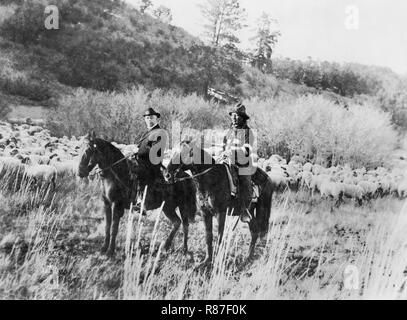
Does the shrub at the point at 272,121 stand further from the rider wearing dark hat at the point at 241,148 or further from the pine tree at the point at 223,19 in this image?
the rider wearing dark hat at the point at 241,148

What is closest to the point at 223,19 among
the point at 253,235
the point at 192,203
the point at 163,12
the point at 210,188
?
the point at 163,12

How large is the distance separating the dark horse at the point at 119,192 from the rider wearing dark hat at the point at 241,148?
739mm

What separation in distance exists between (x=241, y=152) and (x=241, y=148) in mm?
68

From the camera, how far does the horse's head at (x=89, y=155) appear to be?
531cm

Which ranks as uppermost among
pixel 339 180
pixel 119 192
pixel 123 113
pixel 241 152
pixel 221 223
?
pixel 123 113

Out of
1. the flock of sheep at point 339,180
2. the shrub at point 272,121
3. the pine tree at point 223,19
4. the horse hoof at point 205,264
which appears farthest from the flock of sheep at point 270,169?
the pine tree at point 223,19

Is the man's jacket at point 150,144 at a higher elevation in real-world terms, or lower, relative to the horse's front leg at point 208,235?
higher

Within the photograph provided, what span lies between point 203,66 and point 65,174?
3.45 metres

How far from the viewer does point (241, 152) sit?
5.86m

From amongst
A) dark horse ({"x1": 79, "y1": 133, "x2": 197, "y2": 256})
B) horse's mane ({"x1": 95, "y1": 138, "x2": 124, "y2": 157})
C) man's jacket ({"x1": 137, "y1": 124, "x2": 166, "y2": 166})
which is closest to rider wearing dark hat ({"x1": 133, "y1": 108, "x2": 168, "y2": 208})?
man's jacket ({"x1": 137, "y1": 124, "x2": 166, "y2": 166})

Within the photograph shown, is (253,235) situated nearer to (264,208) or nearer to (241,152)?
(264,208)

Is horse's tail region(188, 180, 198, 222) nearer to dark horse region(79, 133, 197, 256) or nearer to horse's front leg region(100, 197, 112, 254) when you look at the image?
dark horse region(79, 133, 197, 256)

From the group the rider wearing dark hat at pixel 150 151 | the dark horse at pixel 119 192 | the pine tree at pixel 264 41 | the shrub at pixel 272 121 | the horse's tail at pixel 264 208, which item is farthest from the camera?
the pine tree at pixel 264 41
